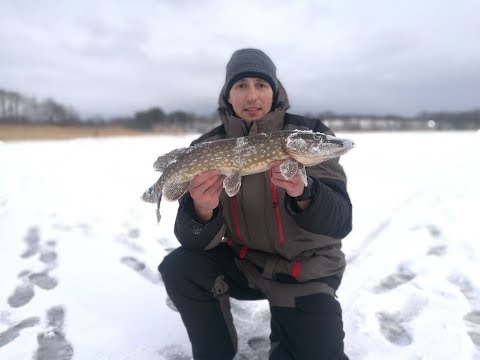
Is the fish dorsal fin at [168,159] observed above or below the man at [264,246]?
above

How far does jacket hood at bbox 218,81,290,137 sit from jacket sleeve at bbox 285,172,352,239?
65 cm

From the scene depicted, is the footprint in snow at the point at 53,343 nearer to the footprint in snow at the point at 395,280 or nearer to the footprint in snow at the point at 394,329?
the footprint in snow at the point at 394,329

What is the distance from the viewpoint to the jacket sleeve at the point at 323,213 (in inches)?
86.2

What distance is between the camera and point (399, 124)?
79500mm

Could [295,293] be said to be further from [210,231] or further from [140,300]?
[140,300]

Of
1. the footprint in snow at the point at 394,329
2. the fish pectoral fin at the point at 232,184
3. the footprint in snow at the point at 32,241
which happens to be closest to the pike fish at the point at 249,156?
the fish pectoral fin at the point at 232,184

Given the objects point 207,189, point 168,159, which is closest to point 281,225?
point 207,189

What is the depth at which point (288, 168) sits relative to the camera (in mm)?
2145

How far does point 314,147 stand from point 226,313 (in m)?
1.28

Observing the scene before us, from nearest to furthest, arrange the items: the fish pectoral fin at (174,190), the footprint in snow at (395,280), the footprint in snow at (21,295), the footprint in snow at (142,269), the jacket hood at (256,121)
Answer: the fish pectoral fin at (174,190) < the jacket hood at (256,121) < the footprint in snow at (21,295) < the footprint in snow at (395,280) < the footprint in snow at (142,269)

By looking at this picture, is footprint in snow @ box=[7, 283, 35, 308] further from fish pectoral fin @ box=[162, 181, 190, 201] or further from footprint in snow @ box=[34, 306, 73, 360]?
fish pectoral fin @ box=[162, 181, 190, 201]

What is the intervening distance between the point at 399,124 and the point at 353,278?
280ft

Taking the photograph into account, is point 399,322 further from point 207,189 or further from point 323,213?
point 207,189

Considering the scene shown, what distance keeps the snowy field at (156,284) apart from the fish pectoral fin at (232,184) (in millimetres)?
1109
